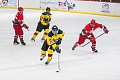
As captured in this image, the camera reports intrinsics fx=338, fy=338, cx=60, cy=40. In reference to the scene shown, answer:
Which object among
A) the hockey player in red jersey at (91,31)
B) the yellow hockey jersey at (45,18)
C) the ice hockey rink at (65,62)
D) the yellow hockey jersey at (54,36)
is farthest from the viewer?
the yellow hockey jersey at (45,18)

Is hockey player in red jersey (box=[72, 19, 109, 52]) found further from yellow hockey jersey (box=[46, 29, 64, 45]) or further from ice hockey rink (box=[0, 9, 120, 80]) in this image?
yellow hockey jersey (box=[46, 29, 64, 45])

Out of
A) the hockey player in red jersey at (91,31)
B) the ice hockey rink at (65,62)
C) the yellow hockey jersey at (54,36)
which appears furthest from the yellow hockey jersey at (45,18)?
the yellow hockey jersey at (54,36)

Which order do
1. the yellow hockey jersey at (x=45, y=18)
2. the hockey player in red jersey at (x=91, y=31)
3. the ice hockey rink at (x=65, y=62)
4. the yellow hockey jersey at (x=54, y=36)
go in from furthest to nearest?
the yellow hockey jersey at (x=45, y=18), the hockey player in red jersey at (x=91, y=31), the yellow hockey jersey at (x=54, y=36), the ice hockey rink at (x=65, y=62)

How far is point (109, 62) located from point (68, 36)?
3.93m

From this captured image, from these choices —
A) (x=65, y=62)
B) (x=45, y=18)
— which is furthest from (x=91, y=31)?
(x=45, y=18)

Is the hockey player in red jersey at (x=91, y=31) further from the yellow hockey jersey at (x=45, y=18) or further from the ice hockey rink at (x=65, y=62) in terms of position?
the yellow hockey jersey at (x=45, y=18)

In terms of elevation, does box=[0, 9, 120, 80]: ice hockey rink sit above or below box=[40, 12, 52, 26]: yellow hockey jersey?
below

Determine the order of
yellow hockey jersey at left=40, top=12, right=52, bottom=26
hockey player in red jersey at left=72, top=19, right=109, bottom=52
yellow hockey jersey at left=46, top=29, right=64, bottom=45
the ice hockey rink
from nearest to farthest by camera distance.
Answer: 1. the ice hockey rink
2. yellow hockey jersey at left=46, top=29, right=64, bottom=45
3. hockey player in red jersey at left=72, top=19, right=109, bottom=52
4. yellow hockey jersey at left=40, top=12, right=52, bottom=26

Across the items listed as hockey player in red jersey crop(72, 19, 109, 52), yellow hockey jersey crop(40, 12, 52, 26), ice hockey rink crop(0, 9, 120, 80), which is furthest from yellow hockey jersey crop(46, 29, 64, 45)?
yellow hockey jersey crop(40, 12, 52, 26)

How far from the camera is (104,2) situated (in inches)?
690

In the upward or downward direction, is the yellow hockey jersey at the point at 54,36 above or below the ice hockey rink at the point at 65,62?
above

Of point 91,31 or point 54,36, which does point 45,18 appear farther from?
point 54,36

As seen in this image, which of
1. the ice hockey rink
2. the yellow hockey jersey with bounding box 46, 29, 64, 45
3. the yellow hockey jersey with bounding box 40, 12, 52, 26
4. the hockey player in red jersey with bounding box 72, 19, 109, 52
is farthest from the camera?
the yellow hockey jersey with bounding box 40, 12, 52, 26

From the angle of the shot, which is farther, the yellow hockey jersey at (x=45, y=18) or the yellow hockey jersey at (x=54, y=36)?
the yellow hockey jersey at (x=45, y=18)
